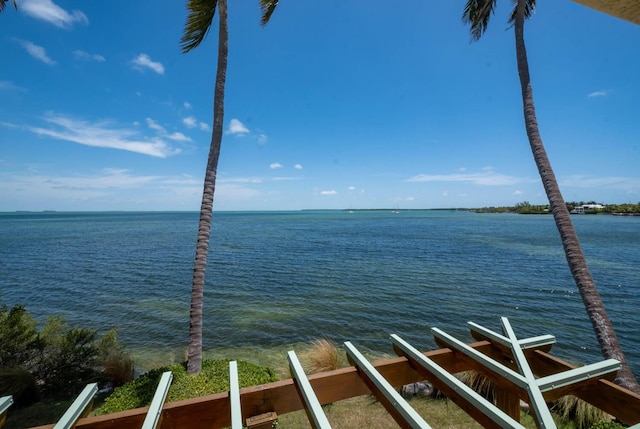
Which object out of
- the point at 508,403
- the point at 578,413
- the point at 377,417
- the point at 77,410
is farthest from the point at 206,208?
the point at 578,413

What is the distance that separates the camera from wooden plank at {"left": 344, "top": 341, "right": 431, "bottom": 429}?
1.57 m

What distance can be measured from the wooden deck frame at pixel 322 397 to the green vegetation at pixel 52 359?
8917 mm

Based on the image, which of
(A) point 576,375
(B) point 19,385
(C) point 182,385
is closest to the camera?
(A) point 576,375

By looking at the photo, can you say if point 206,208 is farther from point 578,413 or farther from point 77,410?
point 578,413

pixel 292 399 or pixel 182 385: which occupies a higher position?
pixel 292 399

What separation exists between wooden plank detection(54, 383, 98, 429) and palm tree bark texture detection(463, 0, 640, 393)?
714 cm

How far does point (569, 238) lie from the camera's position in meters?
5.97

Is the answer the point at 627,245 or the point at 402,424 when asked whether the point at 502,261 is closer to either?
the point at 627,245

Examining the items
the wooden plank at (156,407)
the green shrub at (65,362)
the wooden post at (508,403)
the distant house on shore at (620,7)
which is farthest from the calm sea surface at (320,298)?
the distant house on shore at (620,7)

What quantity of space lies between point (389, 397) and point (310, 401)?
1.68 feet

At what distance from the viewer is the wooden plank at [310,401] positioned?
158 centimetres

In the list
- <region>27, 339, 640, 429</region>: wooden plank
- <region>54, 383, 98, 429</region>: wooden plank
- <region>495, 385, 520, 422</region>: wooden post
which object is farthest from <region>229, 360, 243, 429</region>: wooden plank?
<region>495, 385, 520, 422</region>: wooden post

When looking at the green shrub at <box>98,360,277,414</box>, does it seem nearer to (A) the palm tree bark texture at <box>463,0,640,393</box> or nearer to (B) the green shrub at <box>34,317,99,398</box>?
(B) the green shrub at <box>34,317,99,398</box>

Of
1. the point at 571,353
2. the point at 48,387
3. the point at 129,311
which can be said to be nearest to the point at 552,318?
the point at 571,353
